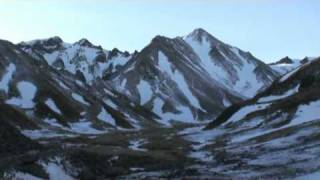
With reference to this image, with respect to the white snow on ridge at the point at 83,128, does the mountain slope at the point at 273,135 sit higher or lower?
lower

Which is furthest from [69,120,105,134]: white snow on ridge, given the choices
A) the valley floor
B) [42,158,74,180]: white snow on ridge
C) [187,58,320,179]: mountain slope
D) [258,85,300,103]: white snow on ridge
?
[42,158,74,180]: white snow on ridge

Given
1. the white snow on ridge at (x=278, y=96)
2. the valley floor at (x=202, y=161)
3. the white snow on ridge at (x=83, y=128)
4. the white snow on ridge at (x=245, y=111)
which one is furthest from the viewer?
the white snow on ridge at (x=83, y=128)

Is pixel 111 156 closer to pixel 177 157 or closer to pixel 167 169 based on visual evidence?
pixel 177 157

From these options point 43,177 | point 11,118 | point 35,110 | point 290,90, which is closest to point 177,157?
point 43,177

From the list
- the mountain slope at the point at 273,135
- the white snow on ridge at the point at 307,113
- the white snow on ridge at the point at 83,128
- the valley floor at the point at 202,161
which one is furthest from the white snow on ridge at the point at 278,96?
the white snow on ridge at the point at 83,128

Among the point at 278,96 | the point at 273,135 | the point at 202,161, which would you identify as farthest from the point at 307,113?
the point at 278,96

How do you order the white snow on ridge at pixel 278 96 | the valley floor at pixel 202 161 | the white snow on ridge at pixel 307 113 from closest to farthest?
the valley floor at pixel 202 161 → the white snow on ridge at pixel 307 113 → the white snow on ridge at pixel 278 96

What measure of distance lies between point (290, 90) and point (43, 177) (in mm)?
90455

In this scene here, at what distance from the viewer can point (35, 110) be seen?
190m

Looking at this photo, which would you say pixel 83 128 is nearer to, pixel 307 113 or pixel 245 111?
pixel 245 111

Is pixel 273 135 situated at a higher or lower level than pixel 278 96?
lower

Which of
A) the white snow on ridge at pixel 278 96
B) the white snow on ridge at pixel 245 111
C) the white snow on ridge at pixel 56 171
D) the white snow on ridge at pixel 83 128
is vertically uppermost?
the white snow on ridge at pixel 83 128

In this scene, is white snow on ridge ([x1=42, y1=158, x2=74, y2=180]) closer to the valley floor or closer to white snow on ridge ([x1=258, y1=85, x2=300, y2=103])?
the valley floor

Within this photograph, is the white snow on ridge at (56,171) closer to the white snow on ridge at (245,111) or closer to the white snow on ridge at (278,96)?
the white snow on ridge at (245,111)
